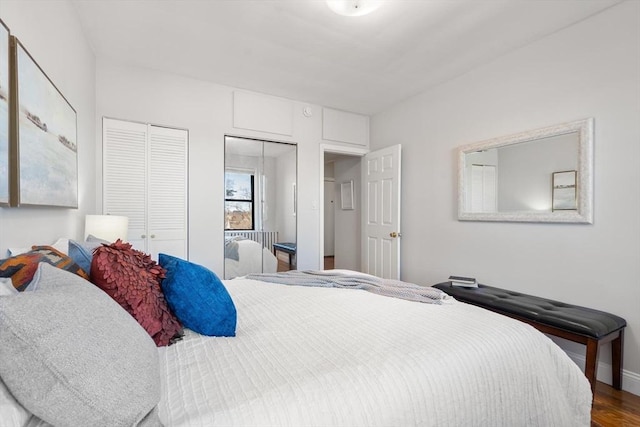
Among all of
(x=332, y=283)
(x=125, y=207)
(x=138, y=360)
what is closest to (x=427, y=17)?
(x=332, y=283)

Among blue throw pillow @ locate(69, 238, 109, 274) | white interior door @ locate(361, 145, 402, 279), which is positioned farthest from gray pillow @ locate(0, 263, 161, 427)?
white interior door @ locate(361, 145, 402, 279)

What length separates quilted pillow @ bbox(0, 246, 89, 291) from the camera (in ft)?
2.96

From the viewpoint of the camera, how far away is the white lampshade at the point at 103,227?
2.20 meters

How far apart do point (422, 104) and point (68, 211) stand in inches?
143

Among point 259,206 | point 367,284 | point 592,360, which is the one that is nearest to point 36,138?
point 367,284

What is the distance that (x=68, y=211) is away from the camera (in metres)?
2.00

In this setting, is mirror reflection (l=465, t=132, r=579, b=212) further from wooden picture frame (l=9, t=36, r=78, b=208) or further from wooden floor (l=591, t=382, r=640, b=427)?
wooden picture frame (l=9, t=36, r=78, b=208)

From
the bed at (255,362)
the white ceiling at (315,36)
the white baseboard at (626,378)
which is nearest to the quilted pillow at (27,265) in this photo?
the bed at (255,362)

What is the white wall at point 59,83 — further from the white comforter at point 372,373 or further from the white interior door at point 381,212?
the white interior door at point 381,212

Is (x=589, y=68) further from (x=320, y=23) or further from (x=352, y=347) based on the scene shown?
(x=352, y=347)

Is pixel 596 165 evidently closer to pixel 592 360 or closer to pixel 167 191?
pixel 592 360

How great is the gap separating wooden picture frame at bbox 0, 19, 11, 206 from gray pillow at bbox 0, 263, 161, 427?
714mm

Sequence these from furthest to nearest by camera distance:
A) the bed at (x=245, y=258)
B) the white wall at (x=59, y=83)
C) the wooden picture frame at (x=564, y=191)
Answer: the bed at (x=245, y=258), the wooden picture frame at (x=564, y=191), the white wall at (x=59, y=83)

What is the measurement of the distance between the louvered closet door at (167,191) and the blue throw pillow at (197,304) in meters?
2.17
